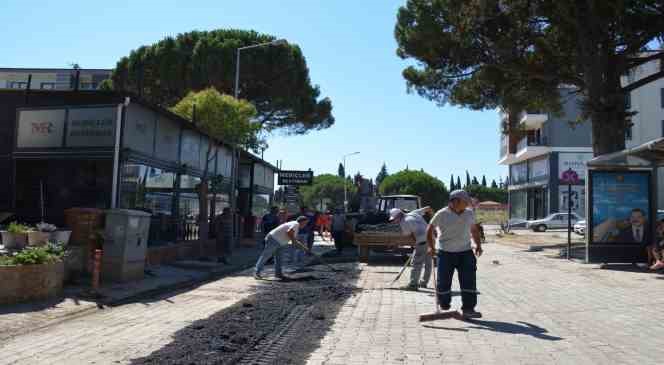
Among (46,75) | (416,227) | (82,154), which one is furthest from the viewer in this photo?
(46,75)

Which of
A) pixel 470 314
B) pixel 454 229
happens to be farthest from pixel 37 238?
pixel 470 314

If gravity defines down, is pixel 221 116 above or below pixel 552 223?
above

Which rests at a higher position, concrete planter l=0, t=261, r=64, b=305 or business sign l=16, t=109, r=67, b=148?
business sign l=16, t=109, r=67, b=148

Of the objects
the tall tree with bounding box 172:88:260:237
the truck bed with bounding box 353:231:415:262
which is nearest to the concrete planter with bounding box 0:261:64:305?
the tall tree with bounding box 172:88:260:237

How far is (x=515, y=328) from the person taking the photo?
6.74 meters

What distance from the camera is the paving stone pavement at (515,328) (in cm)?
543

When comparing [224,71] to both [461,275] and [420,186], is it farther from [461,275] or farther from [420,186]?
[420,186]

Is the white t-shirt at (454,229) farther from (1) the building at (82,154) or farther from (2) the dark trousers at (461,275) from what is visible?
(1) the building at (82,154)

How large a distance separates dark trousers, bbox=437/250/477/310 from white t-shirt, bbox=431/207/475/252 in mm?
79

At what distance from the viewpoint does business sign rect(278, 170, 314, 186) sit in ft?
103

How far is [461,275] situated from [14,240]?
7180mm

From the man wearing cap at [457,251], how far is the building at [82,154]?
333 inches

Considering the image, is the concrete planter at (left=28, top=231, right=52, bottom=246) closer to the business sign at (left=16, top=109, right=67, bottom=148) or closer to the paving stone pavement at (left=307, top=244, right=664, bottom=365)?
the business sign at (left=16, top=109, right=67, bottom=148)

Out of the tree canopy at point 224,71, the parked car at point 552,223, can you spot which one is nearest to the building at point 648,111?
the parked car at point 552,223
